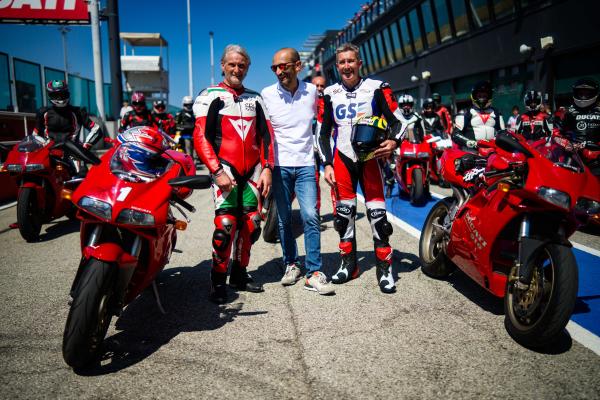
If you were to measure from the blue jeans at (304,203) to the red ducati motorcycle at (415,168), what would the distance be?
4809 millimetres

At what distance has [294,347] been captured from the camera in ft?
9.84

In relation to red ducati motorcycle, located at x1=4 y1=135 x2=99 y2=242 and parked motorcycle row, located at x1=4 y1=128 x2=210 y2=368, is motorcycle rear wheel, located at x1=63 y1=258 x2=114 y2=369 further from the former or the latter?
red ducati motorcycle, located at x1=4 y1=135 x2=99 y2=242

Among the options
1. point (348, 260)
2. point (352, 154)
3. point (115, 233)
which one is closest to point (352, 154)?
point (352, 154)

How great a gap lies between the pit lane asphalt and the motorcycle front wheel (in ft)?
0.49

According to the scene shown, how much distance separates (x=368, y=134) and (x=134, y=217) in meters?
2.20

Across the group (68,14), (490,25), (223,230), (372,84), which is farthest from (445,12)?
(223,230)

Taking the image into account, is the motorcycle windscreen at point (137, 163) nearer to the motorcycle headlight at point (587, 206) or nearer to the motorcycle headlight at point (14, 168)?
the motorcycle headlight at point (587, 206)

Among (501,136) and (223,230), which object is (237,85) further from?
(501,136)

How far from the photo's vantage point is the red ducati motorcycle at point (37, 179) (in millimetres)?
6000

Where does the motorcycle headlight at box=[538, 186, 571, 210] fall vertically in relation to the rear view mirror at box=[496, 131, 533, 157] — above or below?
below

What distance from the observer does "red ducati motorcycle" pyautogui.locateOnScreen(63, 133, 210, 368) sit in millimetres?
2564

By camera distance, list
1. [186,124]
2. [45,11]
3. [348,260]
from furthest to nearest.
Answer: [45,11]
[186,124]
[348,260]

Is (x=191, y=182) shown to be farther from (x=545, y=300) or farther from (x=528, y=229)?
(x=545, y=300)

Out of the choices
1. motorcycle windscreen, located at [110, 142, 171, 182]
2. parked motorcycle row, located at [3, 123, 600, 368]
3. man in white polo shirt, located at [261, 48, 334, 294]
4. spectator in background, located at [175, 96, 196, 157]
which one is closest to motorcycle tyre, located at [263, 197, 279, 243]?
man in white polo shirt, located at [261, 48, 334, 294]
